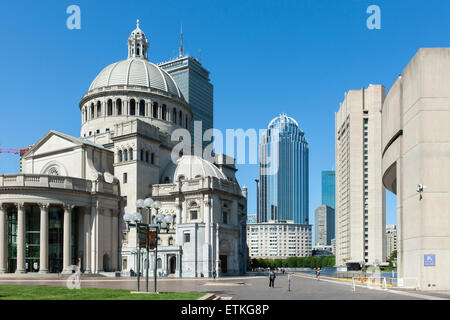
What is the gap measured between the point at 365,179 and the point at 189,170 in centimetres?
11148

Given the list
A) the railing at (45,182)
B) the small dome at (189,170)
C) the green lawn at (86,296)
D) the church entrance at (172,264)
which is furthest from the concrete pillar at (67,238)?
the green lawn at (86,296)

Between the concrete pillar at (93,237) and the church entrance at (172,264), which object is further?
the church entrance at (172,264)

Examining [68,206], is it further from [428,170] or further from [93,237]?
[428,170]

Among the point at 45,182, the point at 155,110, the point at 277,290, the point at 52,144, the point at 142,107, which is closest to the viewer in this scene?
the point at 277,290

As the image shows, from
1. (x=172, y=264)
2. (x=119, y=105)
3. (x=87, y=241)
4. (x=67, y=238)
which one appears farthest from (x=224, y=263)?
(x=119, y=105)

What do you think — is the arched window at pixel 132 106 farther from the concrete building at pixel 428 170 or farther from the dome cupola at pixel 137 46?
the concrete building at pixel 428 170

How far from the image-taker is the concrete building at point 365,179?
17512cm

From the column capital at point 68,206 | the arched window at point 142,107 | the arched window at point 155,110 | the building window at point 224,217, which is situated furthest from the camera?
the arched window at point 155,110

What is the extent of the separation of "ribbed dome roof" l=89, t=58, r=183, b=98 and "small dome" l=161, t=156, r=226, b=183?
19794 mm

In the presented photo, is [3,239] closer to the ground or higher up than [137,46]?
closer to the ground

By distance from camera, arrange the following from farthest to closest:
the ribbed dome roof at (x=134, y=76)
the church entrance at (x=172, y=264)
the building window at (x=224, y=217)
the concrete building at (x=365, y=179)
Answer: the concrete building at (x=365, y=179)
the ribbed dome roof at (x=134, y=76)
the building window at (x=224, y=217)
the church entrance at (x=172, y=264)

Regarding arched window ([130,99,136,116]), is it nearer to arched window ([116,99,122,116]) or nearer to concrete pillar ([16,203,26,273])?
arched window ([116,99,122,116])

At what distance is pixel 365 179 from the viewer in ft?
592

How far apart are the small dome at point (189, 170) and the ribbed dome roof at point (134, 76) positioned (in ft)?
64.9
